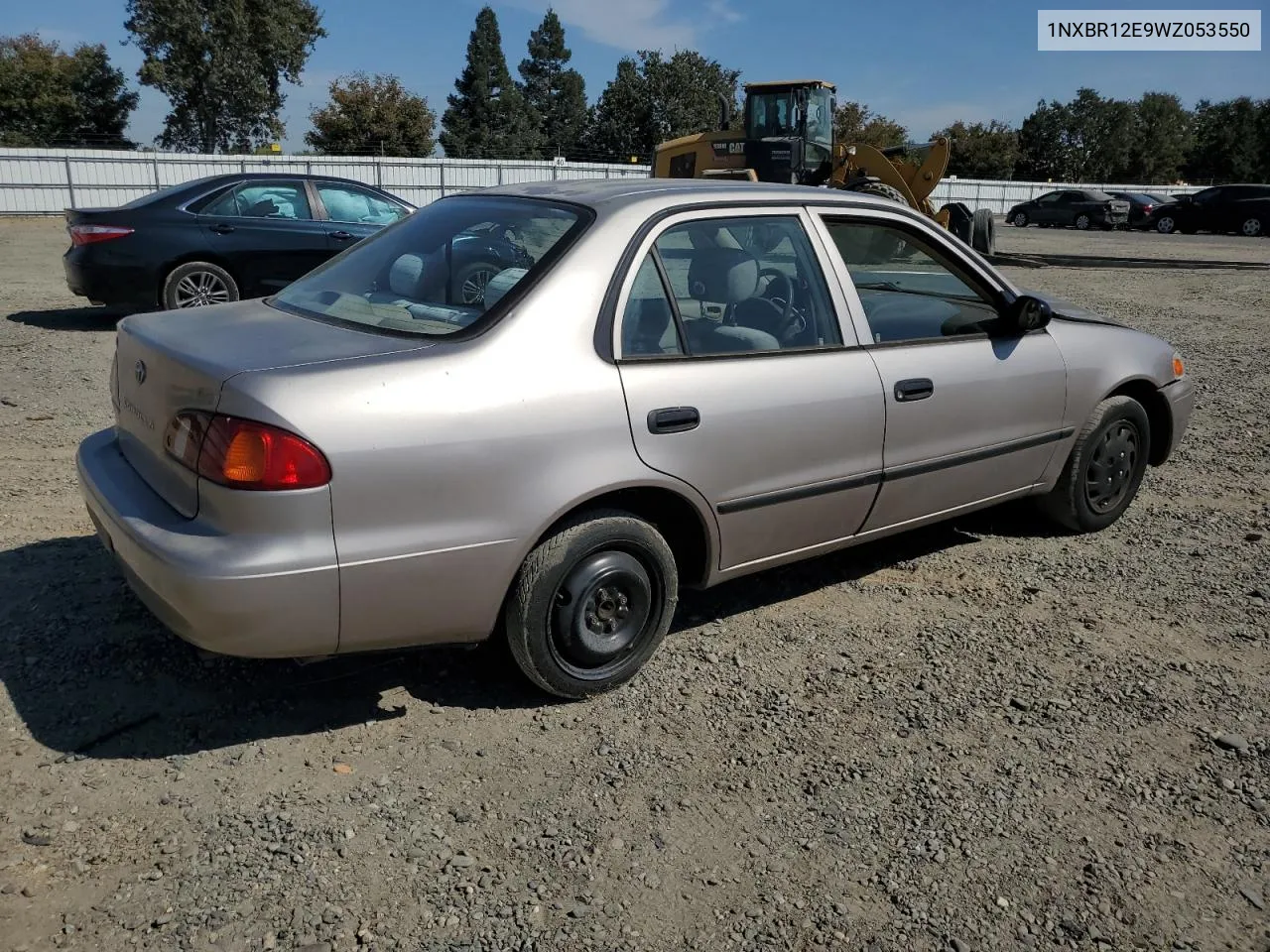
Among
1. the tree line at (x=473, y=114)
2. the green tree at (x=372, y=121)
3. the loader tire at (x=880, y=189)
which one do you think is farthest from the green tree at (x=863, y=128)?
the loader tire at (x=880, y=189)

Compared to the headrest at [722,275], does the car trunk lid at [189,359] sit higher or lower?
lower

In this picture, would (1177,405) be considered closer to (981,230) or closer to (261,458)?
(261,458)

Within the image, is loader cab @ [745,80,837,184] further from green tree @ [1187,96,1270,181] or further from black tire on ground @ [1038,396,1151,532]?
green tree @ [1187,96,1270,181]

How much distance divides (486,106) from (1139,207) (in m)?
52.5

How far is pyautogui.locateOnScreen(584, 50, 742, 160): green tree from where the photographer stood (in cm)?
6431

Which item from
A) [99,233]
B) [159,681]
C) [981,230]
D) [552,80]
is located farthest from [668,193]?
[552,80]

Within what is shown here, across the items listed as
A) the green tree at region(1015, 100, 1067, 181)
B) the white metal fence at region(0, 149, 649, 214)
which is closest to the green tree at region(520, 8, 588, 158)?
the green tree at region(1015, 100, 1067, 181)

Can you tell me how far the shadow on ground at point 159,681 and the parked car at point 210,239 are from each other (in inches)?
240

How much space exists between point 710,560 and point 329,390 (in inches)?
56.7

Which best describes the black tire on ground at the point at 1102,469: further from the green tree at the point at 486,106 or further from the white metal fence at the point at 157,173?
the green tree at the point at 486,106

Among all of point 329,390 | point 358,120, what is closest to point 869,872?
point 329,390

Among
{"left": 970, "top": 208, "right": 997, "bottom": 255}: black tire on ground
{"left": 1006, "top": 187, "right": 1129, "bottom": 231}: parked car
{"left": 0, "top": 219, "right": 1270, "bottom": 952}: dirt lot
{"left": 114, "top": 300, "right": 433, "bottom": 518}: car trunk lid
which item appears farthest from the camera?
{"left": 1006, "top": 187, "right": 1129, "bottom": 231}: parked car

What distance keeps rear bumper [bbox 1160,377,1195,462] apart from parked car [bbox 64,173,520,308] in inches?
263

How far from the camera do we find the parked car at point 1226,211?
105 feet
